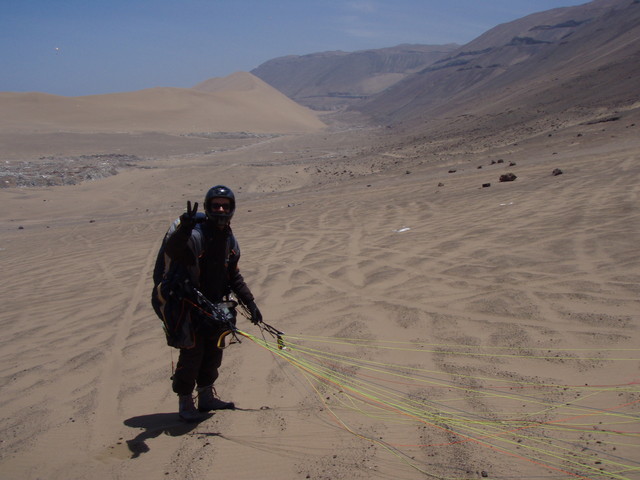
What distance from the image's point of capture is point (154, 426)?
3.34m

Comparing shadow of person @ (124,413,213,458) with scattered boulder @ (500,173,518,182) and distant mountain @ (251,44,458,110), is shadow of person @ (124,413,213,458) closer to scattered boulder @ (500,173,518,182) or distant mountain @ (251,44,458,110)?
scattered boulder @ (500,173,518,182)

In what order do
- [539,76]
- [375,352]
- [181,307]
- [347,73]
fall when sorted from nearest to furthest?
[181,307] → [375,352] → [539,76] → [347,73]

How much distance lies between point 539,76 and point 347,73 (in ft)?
369

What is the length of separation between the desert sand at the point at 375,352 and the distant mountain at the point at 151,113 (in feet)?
135

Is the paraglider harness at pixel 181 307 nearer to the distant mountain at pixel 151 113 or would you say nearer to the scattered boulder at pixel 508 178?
the scattered boulder at pixel 508 178

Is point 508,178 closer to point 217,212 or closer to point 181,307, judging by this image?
point 217,212

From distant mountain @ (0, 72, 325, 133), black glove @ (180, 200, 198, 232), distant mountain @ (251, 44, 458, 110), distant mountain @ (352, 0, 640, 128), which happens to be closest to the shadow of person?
black glove @ (180, 200, 198, 232)

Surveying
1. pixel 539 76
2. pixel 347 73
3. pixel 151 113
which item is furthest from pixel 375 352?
pixel 347 73

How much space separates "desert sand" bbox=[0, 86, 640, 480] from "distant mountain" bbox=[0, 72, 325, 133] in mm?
41126

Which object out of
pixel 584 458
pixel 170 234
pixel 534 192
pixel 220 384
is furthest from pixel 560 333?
pixel 534 192

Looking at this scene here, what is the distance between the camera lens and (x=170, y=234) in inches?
118

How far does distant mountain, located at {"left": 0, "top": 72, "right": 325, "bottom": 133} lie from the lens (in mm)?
48906

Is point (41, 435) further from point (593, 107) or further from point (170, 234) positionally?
point (593, 107)

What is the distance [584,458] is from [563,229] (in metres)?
4.75
